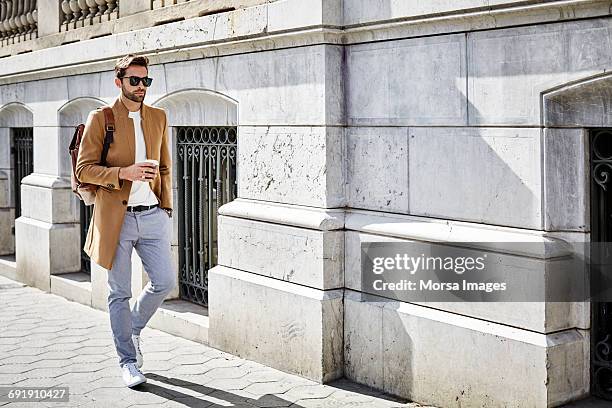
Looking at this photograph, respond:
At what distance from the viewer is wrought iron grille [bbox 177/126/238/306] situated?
725 cm

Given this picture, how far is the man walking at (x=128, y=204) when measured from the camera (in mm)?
5559

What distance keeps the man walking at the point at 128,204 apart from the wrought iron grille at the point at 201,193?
1.40 m

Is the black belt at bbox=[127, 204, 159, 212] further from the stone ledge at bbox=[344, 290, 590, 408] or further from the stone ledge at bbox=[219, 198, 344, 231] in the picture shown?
the stone ledge at bbox=[344, 290, 590, 408]

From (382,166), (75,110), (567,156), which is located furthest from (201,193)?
(567,156)

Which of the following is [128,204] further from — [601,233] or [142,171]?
[601,233]

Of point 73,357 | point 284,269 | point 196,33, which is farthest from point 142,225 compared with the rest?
point 196,33

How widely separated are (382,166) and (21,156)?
266 inches

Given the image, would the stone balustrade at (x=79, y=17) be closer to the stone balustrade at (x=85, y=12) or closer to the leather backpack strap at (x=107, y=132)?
the stone balustrade at (x=85, y=12)

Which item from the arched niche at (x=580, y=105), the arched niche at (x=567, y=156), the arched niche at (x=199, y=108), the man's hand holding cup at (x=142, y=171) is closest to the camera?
the arched niche at (x=580, y=105)

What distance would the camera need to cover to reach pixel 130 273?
569 centimetres

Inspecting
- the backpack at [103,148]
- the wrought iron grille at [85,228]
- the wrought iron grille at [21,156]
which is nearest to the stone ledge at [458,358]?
the backpack at [103,148]

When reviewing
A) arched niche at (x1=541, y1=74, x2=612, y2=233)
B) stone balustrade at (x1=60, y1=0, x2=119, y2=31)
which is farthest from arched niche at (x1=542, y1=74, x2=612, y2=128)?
stone balustrade at (x1=60, y1=0, x2=119, y2=31)

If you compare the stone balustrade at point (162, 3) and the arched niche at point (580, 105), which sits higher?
the stone balustrade at point (162, 3)

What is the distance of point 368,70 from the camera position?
18.5 feet
